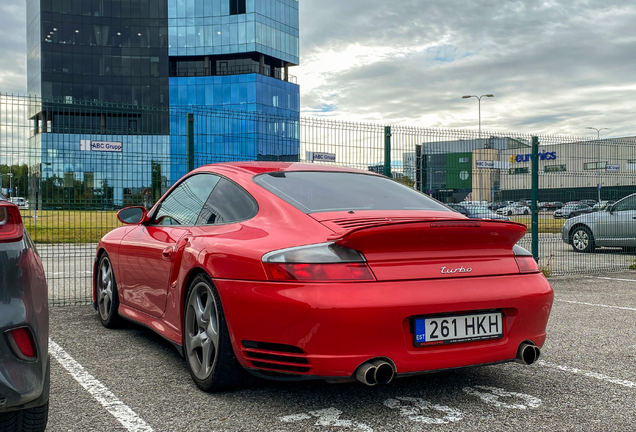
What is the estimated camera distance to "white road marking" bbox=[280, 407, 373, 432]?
297cm

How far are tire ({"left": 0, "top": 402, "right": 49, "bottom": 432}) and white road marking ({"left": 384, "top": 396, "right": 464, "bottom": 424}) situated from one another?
5.81 ft

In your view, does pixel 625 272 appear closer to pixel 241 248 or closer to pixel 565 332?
pixel 565 332

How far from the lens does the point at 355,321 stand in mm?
2852

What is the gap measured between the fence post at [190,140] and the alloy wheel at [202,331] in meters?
4.38

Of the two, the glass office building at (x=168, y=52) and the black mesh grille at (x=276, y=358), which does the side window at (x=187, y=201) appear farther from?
the glass office building at (x=168, y=52)

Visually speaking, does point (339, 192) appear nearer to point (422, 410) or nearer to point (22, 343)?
point (422, 410)

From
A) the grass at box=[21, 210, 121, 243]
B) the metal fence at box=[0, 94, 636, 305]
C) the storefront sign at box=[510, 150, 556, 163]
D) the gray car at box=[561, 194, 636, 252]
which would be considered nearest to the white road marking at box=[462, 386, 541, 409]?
the metal fence at box=[0, 94, 636, 305]

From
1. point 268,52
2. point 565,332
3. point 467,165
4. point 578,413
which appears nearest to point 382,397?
point 578,413

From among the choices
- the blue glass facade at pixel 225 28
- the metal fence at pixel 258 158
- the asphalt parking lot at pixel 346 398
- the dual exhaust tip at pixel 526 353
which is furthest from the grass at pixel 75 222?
the blue glass facade at pixel 225 28

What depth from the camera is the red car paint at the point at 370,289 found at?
9.46 ft

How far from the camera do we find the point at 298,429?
293cm

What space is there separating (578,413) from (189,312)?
7.64 feet

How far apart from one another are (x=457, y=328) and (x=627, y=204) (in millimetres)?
10383

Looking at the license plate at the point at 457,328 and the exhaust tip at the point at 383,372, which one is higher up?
the license plate at the point at 457,328
